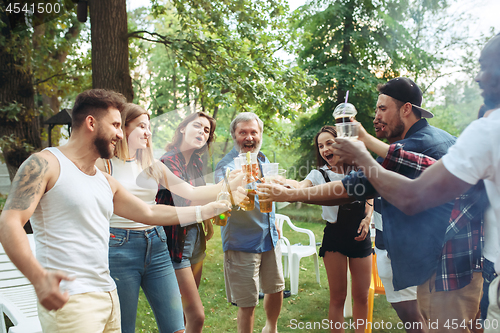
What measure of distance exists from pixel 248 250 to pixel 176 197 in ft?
2.50

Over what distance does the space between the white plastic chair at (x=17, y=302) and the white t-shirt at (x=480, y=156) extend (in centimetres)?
290

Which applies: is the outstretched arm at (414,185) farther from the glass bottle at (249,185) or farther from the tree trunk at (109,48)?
the tree trunk at (109,48)

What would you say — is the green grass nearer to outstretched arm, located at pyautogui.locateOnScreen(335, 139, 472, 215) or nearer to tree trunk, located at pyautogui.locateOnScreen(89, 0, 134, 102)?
outstretched arm, located at pyautogui.locateOnScreen(335, 139, 472, 215)

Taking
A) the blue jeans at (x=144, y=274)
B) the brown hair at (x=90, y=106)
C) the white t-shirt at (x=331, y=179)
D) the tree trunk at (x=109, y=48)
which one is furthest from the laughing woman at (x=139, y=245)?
the tree trunk at (x=109, y=48)

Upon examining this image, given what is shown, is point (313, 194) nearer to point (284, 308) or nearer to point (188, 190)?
point (188, 190)

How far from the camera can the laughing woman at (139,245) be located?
219 centimetres

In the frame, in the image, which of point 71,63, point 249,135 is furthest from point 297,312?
point 71,63

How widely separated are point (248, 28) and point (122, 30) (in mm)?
2195

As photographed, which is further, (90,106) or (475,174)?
(90,106)

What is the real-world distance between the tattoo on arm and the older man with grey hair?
1479 millimetres

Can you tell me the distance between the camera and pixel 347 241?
3025 mm

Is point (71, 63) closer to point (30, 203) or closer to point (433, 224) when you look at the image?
point (30, 203)

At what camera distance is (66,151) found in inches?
67.0

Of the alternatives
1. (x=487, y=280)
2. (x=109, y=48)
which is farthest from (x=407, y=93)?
(x=109, y=48)
